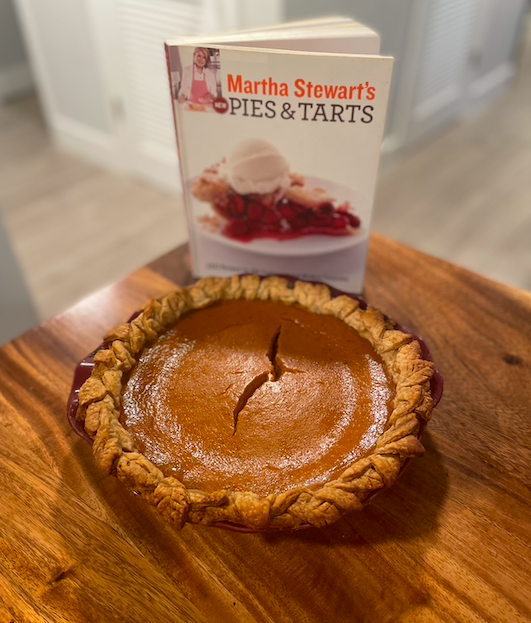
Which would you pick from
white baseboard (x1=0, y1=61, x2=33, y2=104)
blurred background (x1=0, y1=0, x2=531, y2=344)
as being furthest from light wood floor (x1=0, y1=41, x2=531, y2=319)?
white baseboard (x1=0, y1=61, x2=33, y2=104)

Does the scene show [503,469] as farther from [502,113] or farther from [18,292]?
[502,113]

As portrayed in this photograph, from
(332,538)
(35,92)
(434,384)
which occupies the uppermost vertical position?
(434,384)

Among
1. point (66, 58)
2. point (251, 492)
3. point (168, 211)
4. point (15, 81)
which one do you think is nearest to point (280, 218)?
point (251, 492)

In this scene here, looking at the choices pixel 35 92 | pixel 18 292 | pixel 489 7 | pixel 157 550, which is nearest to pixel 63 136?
pixel 35 92

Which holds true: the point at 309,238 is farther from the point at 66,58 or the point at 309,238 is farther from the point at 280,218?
the point at 66,58

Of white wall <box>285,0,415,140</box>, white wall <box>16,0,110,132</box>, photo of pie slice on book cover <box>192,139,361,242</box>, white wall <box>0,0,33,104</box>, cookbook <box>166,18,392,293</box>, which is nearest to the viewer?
cookbook <box>166,18,392,293</box>

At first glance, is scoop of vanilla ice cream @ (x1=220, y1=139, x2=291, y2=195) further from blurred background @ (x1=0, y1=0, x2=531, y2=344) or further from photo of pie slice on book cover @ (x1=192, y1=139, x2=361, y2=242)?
blurred background @ (x1=0, y1=0, x2=531, y2=344)
